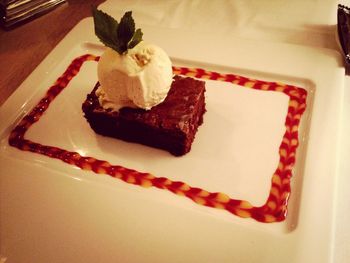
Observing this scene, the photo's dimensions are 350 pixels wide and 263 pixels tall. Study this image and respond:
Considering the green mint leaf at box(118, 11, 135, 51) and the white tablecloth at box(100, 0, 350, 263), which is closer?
the green mint leaf at box(118, 11, 135, 51)

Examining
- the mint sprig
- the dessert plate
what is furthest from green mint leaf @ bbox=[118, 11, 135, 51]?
the dessert plate

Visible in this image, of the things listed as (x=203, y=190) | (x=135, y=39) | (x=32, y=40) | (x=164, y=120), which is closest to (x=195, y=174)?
(x=203, y=190)

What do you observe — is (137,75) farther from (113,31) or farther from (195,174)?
(195,174)

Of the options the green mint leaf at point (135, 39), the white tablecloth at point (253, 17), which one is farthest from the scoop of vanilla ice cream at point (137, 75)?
the white tablecloth at point (253, 17)

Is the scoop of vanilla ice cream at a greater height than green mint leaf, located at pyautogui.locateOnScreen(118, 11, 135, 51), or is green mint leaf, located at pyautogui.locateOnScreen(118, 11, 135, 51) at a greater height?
green mint leaf, located at pyautogui.locateOnScreen(118, 11, 135, 51)

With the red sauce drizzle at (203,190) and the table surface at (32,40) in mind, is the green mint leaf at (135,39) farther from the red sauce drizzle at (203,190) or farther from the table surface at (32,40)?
the table surface at (32,40)

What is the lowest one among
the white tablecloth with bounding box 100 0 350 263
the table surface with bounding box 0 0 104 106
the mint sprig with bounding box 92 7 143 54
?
the mint sprig with bounding box 92 7 143 54

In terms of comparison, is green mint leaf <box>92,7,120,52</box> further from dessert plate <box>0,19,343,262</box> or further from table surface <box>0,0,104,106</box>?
table surface <box>0,0,104,106</box>
